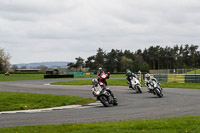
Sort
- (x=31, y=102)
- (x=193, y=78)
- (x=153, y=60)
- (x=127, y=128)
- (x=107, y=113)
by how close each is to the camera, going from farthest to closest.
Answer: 1. (x=153, y=60)
2. (x=193, y=78)
3. (x=31, y=102)
4. (x=107, y=113)
5. (x=127, y=128)

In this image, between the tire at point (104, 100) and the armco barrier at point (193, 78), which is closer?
the tire at point (104, 100)

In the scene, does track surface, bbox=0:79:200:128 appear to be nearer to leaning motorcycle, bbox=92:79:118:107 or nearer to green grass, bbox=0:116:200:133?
leaning motorcycle, bbox=92:79:118:107

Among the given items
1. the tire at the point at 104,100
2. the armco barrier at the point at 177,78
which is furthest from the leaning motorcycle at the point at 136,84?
the armco barrier at the point at 177,78

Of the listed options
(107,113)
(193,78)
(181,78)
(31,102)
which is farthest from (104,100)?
(181,78)

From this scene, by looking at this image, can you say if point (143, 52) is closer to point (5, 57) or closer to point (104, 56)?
point (104, 56)

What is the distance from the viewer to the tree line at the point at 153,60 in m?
132

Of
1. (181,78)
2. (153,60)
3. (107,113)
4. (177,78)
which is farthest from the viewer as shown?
(153,60)

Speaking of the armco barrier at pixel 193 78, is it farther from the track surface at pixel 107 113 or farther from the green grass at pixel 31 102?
the green grass at pixel 31 102

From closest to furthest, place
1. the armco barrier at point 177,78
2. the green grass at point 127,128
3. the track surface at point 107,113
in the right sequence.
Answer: the green grass at point 127,128 → the track surface at point 107,113 → the armco barrier at point 177,78

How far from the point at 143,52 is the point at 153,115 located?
14351 cm

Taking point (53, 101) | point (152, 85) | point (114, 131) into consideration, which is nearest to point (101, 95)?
point (53, 101)

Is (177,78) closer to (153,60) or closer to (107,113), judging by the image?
(107,113)

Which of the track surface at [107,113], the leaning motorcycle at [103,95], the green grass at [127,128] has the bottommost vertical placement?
the track surface at [107,113]

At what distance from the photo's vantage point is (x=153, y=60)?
5192 inches
